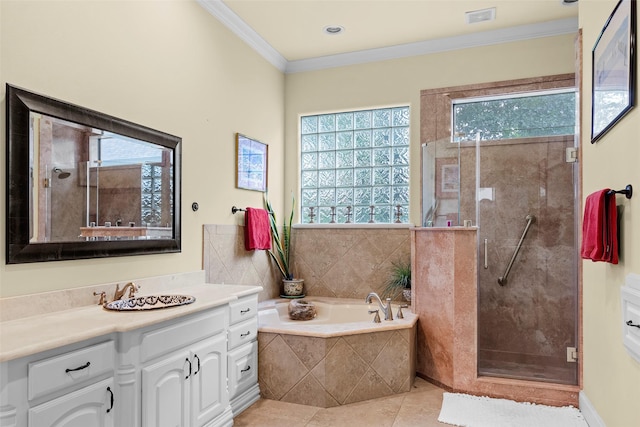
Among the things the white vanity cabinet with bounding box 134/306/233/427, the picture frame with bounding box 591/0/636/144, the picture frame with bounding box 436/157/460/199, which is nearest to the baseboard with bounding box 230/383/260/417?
the white vanity cabinet with bounding box 134/306/233/427

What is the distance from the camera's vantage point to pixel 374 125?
4340 millimetres

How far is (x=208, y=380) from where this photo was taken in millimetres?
2395

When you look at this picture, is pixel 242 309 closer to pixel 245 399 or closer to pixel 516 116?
pixel 245 399

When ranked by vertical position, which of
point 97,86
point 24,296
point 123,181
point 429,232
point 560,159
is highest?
point 97,86

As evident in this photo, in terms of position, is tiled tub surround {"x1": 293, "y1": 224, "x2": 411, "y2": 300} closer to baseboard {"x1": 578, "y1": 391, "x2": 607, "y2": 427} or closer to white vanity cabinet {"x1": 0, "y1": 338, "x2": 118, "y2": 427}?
baseboard {"x1": 578, "y1": 391, "x2": 607, "y2": 427}

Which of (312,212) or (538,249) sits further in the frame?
(312,212)

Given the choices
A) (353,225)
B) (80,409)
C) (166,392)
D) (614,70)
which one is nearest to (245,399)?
(166,392)

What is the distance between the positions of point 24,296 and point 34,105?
35.0 inches

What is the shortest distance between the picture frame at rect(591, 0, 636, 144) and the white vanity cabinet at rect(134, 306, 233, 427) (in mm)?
2252

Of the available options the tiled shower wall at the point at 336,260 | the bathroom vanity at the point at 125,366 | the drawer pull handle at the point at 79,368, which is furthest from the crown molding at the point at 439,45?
the drawer pull handle at the point at 79,368

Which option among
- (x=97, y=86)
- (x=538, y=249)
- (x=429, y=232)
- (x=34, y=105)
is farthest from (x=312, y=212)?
(x=34, y=105)

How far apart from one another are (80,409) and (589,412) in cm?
277

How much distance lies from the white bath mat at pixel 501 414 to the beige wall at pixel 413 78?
166 cm

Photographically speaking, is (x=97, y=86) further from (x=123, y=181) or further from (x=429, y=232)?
(x=429, y=232)
